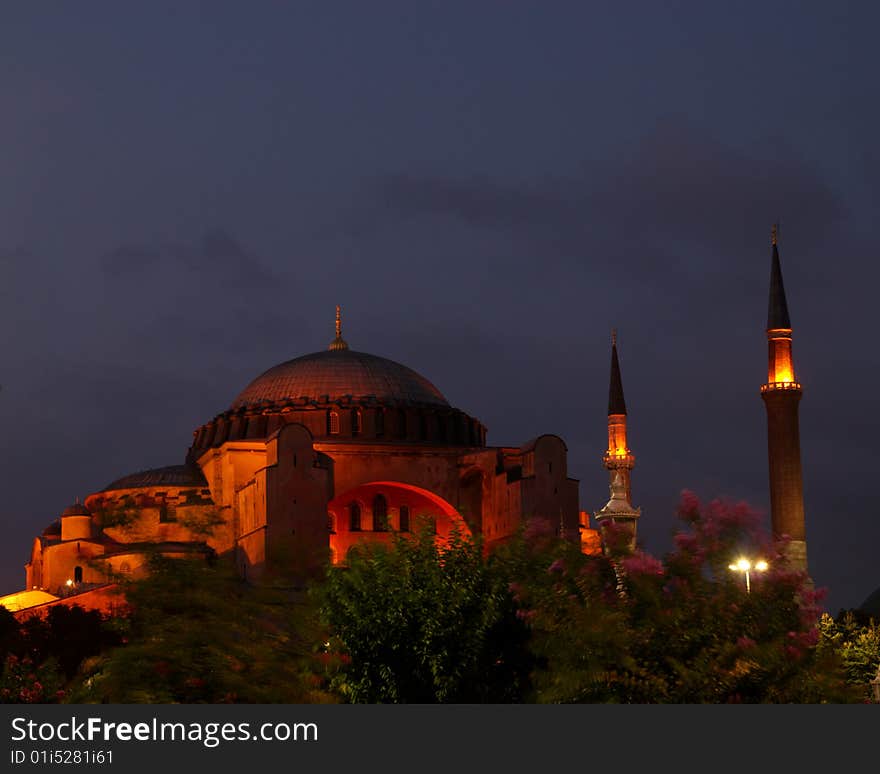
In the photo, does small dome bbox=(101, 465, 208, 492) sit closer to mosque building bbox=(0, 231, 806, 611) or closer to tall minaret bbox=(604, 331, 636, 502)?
mosque building bbox=(0, 231, 806, 611)

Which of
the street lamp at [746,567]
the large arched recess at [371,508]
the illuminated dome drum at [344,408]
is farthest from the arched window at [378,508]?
the street lamp at [746,567]

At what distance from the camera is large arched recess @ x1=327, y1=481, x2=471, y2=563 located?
54.7 meters

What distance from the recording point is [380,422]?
55.8 metres

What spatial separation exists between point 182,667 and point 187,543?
3127 cm

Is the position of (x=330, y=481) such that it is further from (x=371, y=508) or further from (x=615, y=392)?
(x=615, y=392)

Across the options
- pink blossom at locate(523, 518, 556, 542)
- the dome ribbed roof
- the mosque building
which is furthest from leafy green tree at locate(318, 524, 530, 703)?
the dome ribbed roof

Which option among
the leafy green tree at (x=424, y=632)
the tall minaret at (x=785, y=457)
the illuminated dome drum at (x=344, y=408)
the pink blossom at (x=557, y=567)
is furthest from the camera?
the illuminated dome drum at (x=344, y=408)

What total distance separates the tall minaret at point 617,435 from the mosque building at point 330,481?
28.9 ft

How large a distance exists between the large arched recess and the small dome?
481 cm

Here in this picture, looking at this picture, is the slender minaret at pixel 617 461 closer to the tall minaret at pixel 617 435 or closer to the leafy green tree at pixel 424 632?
the tall minaret at pixel 617 435

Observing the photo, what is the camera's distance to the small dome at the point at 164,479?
54875mm

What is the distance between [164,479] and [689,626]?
38137 millimetres

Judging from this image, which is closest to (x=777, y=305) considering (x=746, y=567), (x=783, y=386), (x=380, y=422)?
(x=783, y=386)

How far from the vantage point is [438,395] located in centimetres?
5988
